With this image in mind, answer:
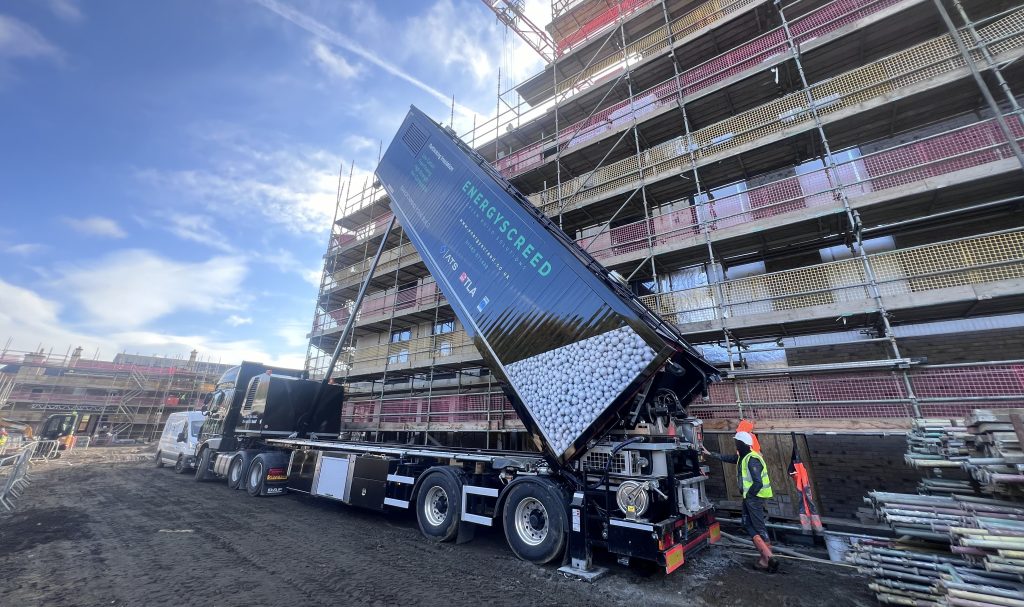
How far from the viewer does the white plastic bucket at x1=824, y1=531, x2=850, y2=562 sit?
5.72m

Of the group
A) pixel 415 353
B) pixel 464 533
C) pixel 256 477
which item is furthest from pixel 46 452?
pixel 464 533

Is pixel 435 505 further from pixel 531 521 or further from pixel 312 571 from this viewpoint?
pixel 312 571

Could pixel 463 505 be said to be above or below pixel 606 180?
below

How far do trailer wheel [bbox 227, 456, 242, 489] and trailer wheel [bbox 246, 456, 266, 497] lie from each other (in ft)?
1.78

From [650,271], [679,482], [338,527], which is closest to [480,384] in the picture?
[650,271]

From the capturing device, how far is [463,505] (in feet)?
20.8

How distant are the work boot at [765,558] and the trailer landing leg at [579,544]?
209cm

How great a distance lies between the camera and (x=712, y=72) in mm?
12406

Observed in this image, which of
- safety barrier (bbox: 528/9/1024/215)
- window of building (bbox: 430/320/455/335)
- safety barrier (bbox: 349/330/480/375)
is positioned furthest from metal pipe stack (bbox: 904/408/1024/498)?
window of building (bbox: 430/320/455/335)

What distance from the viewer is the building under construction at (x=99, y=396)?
35.1 metres

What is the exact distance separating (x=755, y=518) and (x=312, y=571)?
5.96 meters

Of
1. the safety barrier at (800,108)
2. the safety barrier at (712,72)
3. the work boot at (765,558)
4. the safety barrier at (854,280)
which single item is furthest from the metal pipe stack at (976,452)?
the safety barrier at (712,72)

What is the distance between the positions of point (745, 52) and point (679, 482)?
1323 centimetres

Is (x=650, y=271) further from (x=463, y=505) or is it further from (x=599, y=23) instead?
(x=599, y=23)
